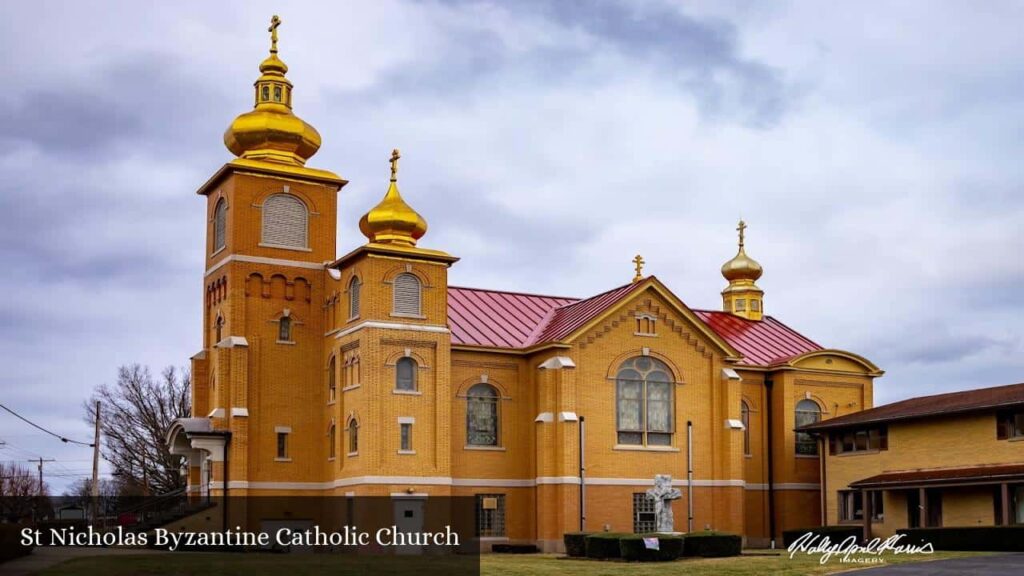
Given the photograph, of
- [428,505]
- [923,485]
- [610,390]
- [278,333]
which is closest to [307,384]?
[278,333]

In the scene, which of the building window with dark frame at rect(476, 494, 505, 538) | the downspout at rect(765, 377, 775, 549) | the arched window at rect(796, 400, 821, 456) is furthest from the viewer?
the arched window at rect(796, 400, 821, 456)

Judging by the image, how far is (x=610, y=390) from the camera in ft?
163

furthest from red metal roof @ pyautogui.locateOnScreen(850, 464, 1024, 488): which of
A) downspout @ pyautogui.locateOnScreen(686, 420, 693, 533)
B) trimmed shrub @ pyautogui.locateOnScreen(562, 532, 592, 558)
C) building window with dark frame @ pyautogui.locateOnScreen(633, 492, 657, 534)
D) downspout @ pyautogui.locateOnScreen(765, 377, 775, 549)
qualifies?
trimmed shrub @ pyautogui.locateOnScreen(562, 532, 592, 558)

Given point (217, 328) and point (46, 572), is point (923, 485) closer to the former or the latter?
point (217, 328)

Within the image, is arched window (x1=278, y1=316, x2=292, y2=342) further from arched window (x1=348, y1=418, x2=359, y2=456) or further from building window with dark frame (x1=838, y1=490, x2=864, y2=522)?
building window with dark frame (x1=838, y1=490, x2=864, y2=522)

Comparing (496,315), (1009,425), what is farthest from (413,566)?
(1009,425)

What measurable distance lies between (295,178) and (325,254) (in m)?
3.11

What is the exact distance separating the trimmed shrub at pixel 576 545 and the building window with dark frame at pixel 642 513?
26.6 feet

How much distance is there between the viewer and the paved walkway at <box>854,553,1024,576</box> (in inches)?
1182

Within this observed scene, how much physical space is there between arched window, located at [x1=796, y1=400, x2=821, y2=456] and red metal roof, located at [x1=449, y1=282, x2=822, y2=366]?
2210 millimetres

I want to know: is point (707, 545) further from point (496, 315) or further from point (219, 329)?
point (219, 329)

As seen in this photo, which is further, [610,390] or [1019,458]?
[610,390]

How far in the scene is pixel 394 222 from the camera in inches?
1873

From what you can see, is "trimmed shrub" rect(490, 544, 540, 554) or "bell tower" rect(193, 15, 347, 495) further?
"bell tower" rect(193, 15, 347, 495)
